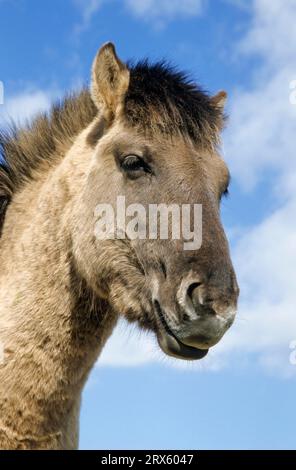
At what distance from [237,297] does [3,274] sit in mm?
2750

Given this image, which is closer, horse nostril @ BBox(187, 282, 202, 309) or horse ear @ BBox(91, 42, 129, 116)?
horse nostril @ BBox(187, 282, 202, 309)

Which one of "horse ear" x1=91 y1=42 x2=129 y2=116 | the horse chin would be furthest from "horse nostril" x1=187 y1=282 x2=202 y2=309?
"horse ear" x1=91 y1=42 x2=129 y2=116

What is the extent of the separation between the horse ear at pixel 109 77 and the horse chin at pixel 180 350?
8.23 feet

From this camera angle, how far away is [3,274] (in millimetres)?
7086

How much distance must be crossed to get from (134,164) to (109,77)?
1.12 m

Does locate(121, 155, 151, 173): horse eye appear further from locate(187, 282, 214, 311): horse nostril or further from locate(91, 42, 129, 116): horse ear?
locate(187, 282, 214, 311): horse nostril

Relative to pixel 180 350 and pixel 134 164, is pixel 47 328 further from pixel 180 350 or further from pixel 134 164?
pixel 134 164

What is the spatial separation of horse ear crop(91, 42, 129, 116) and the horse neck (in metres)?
0.74

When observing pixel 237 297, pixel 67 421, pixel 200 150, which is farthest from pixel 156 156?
pixel 67 421

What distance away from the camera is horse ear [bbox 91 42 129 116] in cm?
690

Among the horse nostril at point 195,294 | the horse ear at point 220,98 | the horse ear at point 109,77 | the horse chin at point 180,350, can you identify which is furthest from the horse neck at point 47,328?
the horse ear at point 220,98

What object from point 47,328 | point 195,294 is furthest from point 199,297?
point 47,328
